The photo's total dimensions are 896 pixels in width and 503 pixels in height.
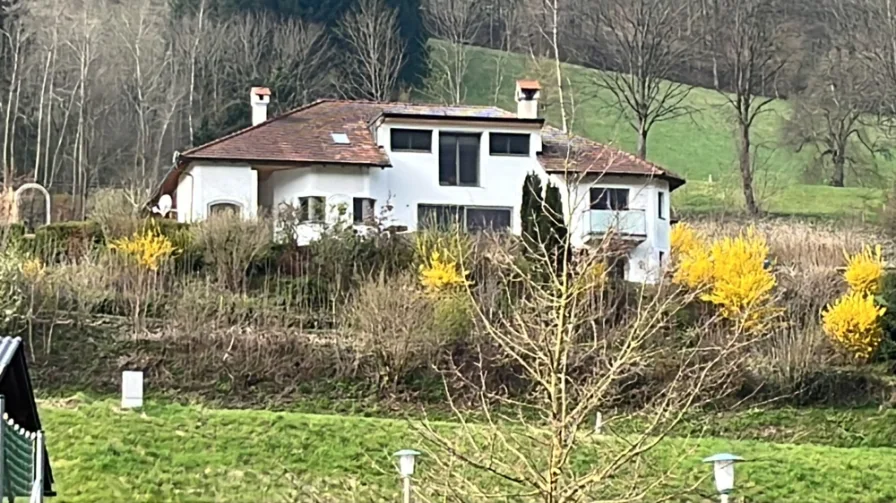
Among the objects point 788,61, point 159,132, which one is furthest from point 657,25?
point 159,132

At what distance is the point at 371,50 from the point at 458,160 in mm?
19418

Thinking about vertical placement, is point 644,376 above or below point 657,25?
below

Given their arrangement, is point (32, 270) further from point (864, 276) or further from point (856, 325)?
point (864, 276)

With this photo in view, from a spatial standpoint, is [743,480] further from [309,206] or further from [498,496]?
[309,206]

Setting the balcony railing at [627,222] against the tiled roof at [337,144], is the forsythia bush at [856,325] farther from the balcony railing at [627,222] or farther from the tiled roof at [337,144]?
the tiled roof at [337,144]

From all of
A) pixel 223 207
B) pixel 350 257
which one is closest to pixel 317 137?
pixel 223 207

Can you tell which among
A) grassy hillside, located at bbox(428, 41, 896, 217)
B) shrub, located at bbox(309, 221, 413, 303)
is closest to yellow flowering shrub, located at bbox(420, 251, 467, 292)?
shrub, located at bbox(309, 221, 413, 303)

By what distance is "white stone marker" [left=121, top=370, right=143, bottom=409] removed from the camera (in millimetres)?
21094

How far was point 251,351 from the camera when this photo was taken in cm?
2500

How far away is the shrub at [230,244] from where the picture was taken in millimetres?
28438

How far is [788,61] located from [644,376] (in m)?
29.4

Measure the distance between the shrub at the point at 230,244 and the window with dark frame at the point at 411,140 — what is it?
648 cm

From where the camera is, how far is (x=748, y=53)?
160 feet

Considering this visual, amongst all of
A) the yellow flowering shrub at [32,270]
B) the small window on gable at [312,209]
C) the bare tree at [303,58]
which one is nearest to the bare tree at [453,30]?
the bare tree at [303,58]
